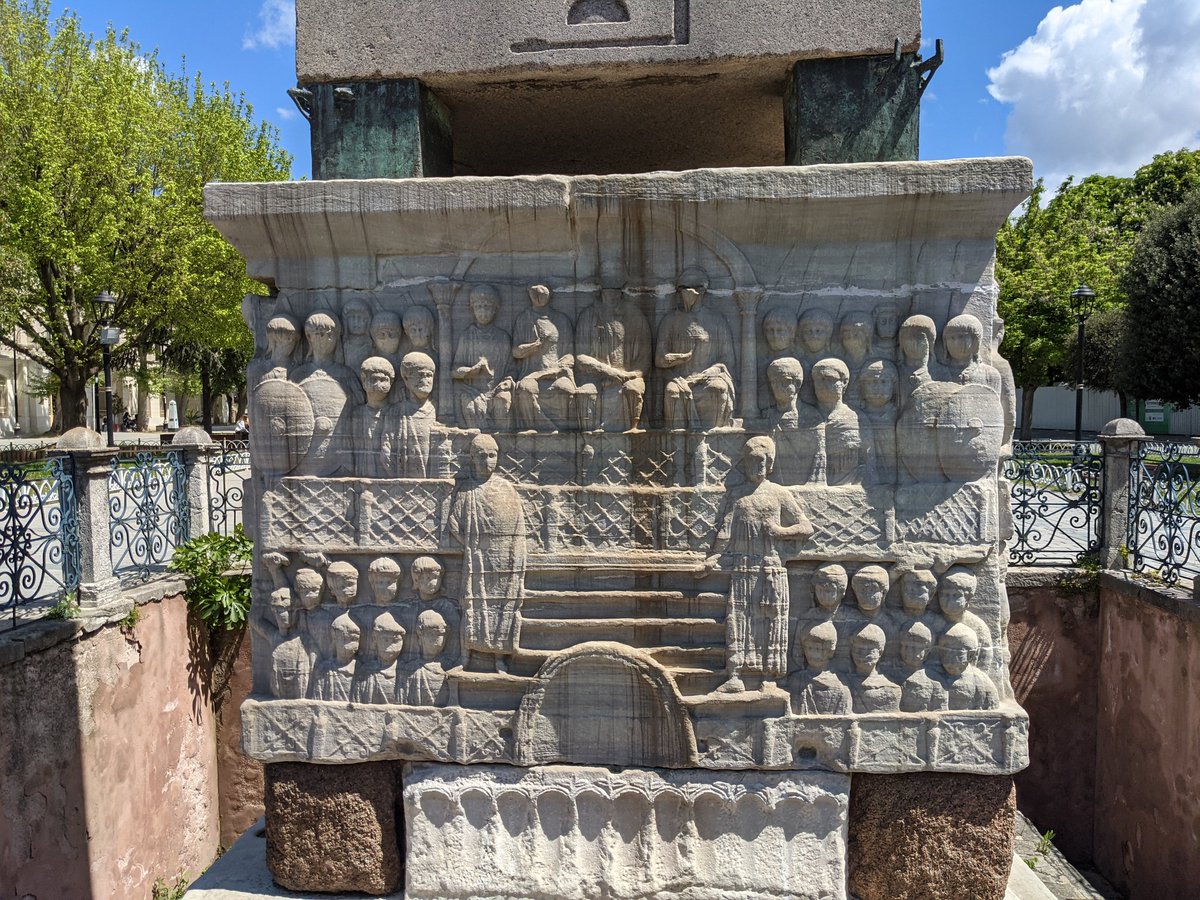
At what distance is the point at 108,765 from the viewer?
4.97m

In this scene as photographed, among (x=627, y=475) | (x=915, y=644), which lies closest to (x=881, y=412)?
(x=915, y=644)

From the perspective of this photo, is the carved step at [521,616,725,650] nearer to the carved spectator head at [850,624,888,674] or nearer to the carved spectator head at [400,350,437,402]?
the carved spectator head at [850,624,888,674]

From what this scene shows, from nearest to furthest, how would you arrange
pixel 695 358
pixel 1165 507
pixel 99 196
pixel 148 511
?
pixel 695 358 → pixel 1165 507 → pixel 148 511 → pixel 99 196

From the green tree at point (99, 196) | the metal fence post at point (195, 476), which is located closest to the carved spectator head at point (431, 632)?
the metal fence post at point (195, 476)

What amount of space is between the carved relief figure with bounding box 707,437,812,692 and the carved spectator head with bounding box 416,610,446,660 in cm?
118

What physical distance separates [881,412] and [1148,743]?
147 inches

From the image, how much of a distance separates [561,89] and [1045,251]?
21.9 m

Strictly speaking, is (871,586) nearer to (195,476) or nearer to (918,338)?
(918,338)

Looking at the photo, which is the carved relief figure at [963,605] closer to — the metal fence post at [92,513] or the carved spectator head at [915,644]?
the carved spectator head at [915,644]

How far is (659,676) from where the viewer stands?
3.14 m

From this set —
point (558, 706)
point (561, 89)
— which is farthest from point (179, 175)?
point (558, 706)

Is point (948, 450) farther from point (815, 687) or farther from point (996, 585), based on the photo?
point (815, 687)

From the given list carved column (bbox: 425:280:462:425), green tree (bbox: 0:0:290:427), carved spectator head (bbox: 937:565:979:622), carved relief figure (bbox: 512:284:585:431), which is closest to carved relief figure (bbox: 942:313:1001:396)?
carved spectator head (bbox: 937:565:979:622)

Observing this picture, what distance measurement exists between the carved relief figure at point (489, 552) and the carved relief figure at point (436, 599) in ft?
0.22
